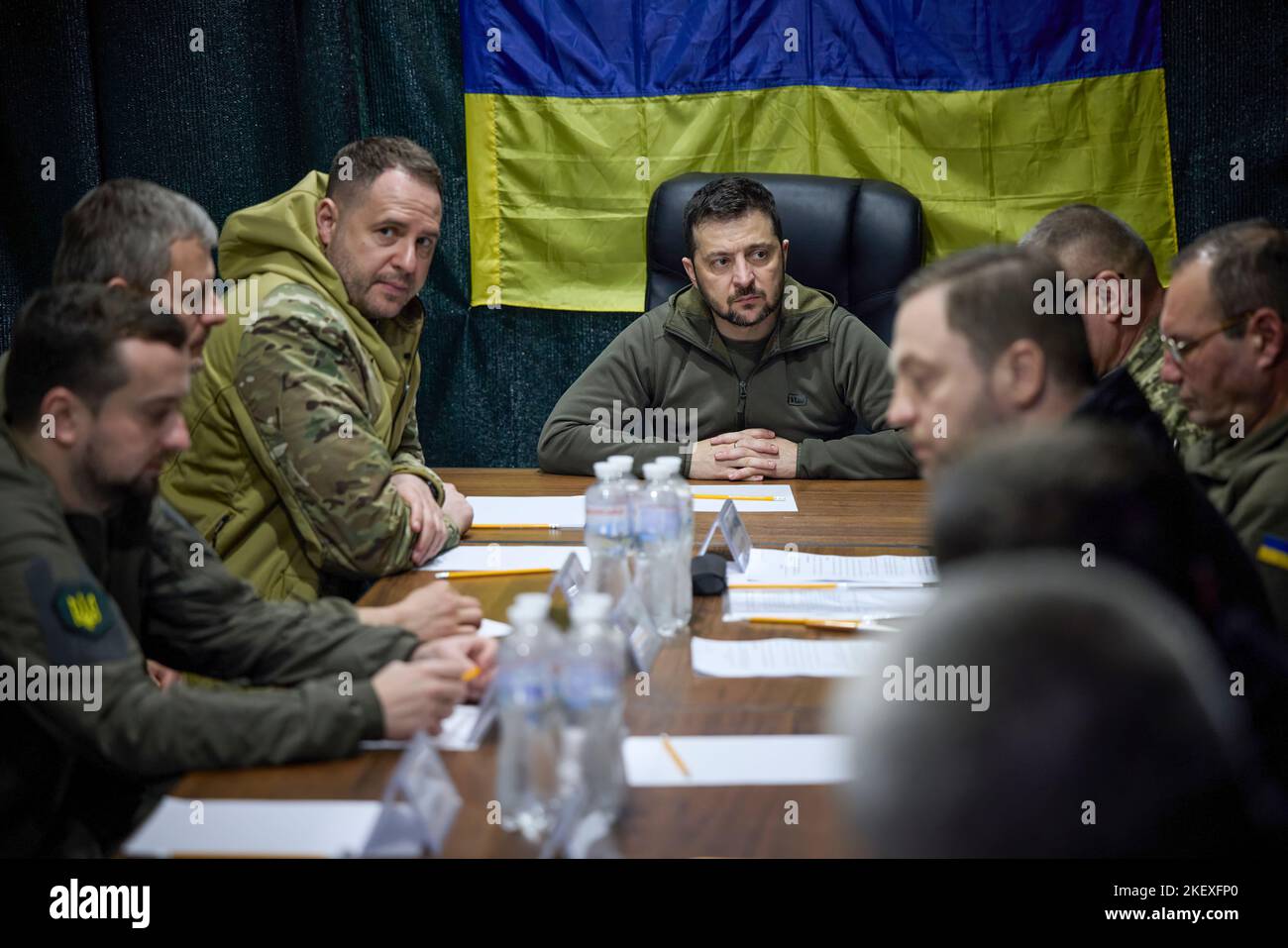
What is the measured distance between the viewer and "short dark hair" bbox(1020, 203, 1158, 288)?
2340 mm

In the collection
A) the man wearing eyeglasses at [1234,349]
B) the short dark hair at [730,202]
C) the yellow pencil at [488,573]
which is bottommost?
the yellow pencil at [488,573]

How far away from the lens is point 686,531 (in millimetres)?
1806

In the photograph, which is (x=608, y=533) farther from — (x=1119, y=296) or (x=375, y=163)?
(x=1119, y=296)

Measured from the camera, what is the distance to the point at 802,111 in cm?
374

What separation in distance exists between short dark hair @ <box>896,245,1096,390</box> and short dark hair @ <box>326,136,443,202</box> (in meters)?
1.38

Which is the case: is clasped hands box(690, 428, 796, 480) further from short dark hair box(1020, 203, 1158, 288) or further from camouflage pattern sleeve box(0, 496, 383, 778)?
camouflage pattern sleeve box(0, 496, 383, 778)

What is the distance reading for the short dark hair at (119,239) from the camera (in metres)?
1.68

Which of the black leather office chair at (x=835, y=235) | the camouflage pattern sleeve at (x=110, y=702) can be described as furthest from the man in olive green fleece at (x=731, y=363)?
the camouflage pattern sleeve at (x=110, y=702)

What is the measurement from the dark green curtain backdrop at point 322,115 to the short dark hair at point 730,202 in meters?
1.02

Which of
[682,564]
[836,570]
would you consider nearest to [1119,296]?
[836,570]

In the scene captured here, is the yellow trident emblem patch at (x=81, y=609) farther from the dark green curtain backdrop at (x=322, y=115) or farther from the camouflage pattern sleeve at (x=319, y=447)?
the dark green curtain backdrop at (x=322, y=115)

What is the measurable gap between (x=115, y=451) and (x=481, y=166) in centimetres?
272
